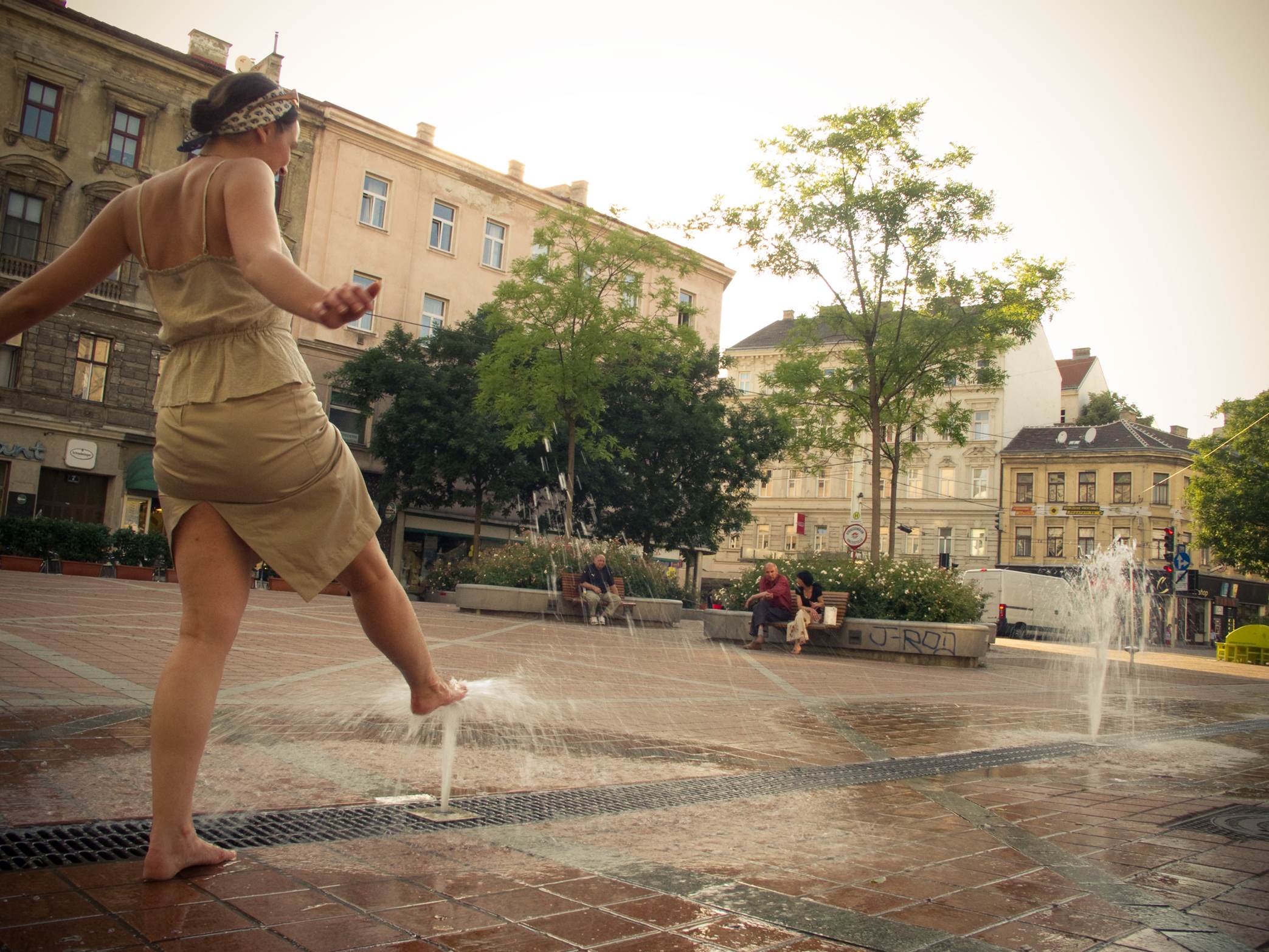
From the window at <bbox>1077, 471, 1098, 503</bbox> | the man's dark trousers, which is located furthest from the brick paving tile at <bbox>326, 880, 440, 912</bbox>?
the window at <bbox>1077, 471, 1098, 503</bbox>

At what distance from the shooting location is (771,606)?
54.1ft

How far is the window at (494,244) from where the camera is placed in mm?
39406

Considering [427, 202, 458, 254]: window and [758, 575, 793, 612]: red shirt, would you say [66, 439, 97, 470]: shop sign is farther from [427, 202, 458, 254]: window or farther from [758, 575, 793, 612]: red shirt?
[758, 575, 793, 612]: red shirt

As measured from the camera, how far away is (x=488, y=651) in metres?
10.5

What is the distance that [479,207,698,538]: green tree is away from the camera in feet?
75.7

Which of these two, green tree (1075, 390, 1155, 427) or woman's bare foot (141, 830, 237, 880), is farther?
green tree (1075, 390, 1155, 427)

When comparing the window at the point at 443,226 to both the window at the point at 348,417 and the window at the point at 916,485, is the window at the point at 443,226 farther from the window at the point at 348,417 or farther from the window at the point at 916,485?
the window at the point at 916,485

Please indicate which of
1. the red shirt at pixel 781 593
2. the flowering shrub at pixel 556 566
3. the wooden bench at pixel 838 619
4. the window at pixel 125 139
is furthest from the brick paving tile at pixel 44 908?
the window at pixel 125 139

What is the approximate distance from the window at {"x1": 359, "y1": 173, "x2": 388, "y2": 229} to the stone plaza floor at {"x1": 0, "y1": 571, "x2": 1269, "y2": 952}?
97.7 ft

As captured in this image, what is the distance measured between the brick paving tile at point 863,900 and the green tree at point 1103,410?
223 feet

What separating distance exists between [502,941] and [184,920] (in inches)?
26.2

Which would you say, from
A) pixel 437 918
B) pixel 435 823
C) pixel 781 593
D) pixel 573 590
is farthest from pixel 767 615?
pixel 437 918

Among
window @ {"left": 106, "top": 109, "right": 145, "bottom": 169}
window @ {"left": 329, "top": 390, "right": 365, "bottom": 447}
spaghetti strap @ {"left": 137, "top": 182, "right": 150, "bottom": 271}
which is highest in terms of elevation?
window @ {"left": 106, "top": 109, "right": 145, "bottom": 169}

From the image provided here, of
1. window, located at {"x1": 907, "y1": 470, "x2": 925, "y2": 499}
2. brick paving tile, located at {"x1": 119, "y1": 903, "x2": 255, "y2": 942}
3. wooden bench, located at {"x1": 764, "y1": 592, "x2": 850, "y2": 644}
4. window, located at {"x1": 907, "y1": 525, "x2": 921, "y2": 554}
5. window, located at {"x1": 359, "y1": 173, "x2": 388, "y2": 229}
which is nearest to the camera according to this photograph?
brick paving tile, located at {"x1": 119, "y1": 903, "x2": 255, "y2": 942}
